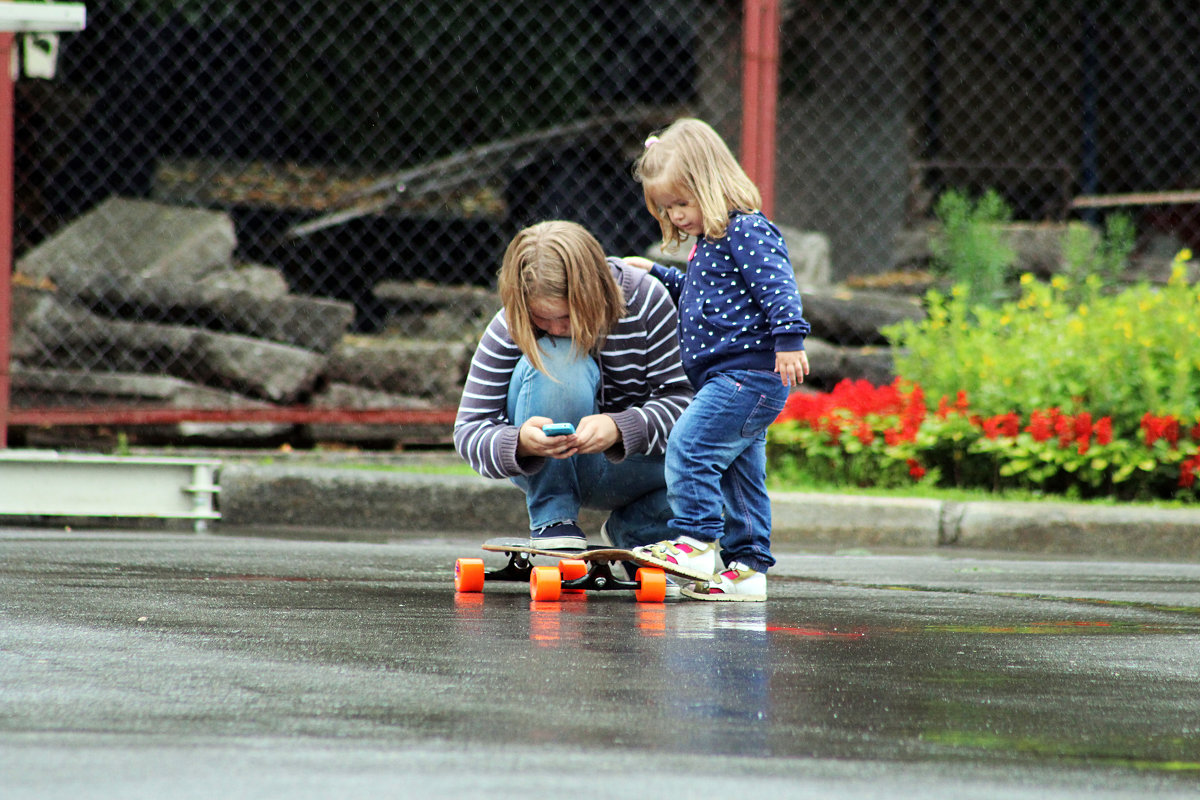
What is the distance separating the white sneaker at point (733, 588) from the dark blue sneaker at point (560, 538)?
30 centimetres

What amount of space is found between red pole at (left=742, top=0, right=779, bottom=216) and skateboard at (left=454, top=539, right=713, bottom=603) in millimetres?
3320

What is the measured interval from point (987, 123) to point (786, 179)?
84.9 inches

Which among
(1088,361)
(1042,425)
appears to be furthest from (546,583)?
(1088,361)

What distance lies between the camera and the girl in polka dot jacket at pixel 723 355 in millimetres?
3658

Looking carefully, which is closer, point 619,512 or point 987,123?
point 619,512

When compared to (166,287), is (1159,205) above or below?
above

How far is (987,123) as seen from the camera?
11414 mm

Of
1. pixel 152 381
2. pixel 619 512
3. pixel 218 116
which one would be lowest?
pixel 619 512

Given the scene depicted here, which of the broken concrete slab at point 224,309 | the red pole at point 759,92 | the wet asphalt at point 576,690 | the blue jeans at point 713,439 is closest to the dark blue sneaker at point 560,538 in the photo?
the wet asphalt at point 576,690

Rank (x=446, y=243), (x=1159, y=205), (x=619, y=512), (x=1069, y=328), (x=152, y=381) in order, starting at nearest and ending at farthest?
1. (x=619, y=512)
2. (x=1069, y=328)
3. (x=152, y=381)
4. (x=446, y=243)
5. (x=1159, y=205)

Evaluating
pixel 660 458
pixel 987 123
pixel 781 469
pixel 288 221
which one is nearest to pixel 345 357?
pixel 288 221

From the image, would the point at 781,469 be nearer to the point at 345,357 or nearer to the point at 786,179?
the point at 345,357

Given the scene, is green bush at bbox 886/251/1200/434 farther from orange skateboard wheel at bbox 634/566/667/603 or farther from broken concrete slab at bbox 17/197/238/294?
broken concrete slab at bbox 17/197/238/294

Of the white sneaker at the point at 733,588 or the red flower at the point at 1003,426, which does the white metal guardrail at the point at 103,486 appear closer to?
the white sneaker at the point at 733,588
